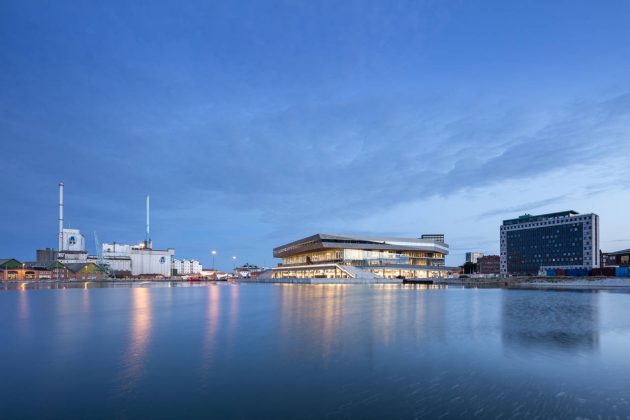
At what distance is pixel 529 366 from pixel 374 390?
23.9 ft

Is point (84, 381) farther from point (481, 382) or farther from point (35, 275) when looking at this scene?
point (35, 275)

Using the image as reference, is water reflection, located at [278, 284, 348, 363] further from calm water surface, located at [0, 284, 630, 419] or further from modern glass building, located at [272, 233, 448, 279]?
modern glass building, located at [272, 233, 448, 279]

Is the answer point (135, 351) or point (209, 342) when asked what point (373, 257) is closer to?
point (209, 342)

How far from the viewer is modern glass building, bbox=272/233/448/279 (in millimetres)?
133375

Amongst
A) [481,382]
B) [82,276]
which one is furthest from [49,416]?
[82,276]

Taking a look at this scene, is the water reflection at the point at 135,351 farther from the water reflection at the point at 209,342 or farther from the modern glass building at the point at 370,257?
the modern glass building at the point at 370,257

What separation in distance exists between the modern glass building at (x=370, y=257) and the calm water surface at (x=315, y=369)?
101 meters

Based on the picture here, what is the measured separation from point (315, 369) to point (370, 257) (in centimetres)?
12916

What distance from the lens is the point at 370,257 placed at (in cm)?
14200

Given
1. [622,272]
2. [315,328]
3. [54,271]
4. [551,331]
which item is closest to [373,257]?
[622,272]

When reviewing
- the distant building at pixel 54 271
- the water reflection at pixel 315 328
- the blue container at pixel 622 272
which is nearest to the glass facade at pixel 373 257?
the blue container at pixel 622 272

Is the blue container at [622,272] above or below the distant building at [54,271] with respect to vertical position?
above

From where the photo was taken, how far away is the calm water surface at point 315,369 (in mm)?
11047

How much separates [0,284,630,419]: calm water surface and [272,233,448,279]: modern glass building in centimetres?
10120
